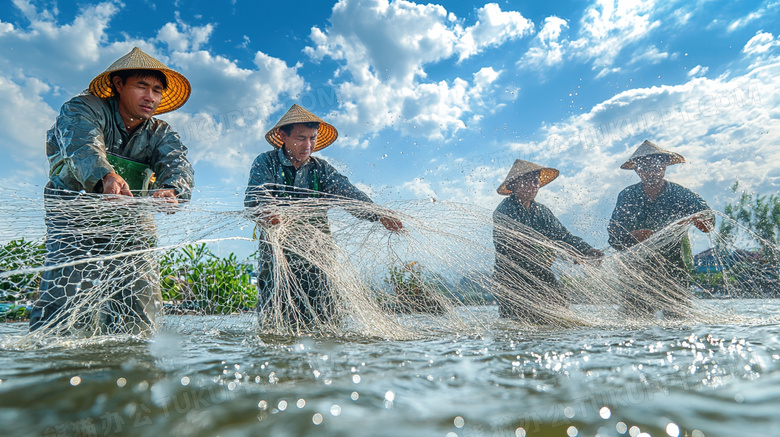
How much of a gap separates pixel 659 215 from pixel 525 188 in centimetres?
170

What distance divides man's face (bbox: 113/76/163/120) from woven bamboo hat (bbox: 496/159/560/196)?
406 cm

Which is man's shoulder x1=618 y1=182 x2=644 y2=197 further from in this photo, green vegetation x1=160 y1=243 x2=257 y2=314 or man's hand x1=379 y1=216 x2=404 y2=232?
green vegetation x1=160 y1=243 x2=257 y2=314

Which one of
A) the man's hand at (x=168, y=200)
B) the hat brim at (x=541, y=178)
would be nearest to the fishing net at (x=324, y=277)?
the man's hand at (x=168, y=200)

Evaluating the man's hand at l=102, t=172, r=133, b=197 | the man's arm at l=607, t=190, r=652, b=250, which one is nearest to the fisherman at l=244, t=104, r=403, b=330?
the man's hand at l=102, t=172, r=133, b=197

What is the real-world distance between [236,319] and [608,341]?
3.19 m

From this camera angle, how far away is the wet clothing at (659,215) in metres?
4.98

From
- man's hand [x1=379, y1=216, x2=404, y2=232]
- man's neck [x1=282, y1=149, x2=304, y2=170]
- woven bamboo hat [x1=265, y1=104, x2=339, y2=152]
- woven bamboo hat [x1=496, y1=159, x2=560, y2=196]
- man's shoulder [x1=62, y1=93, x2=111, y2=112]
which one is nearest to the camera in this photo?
man's shoulder [x1=62, y1=93, x2=111, y2=112]

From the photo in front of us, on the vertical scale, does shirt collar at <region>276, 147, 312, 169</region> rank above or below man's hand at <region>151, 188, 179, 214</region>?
above

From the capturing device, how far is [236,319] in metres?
4.08

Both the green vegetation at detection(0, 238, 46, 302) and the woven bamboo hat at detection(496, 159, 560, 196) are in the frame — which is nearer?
the green vegetation at detection(0, 238, 46, 302)

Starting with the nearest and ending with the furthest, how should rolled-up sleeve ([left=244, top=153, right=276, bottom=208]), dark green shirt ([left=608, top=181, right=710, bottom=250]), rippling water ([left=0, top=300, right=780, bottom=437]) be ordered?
rippling water ([left=0, top=300, right=780, bottom=437]) < rolled-up sleeve ([left=244, top=153, right=276, bottom=208]) < dark green shirt ([left=608, top=181, right=710, bottom=250])

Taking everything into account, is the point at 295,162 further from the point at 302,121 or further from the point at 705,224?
the point at 705,224

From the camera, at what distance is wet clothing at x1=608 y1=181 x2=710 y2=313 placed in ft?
16.4

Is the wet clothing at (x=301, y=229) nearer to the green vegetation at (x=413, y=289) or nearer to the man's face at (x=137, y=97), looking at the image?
the green vegetation at (x=413, y=289)
